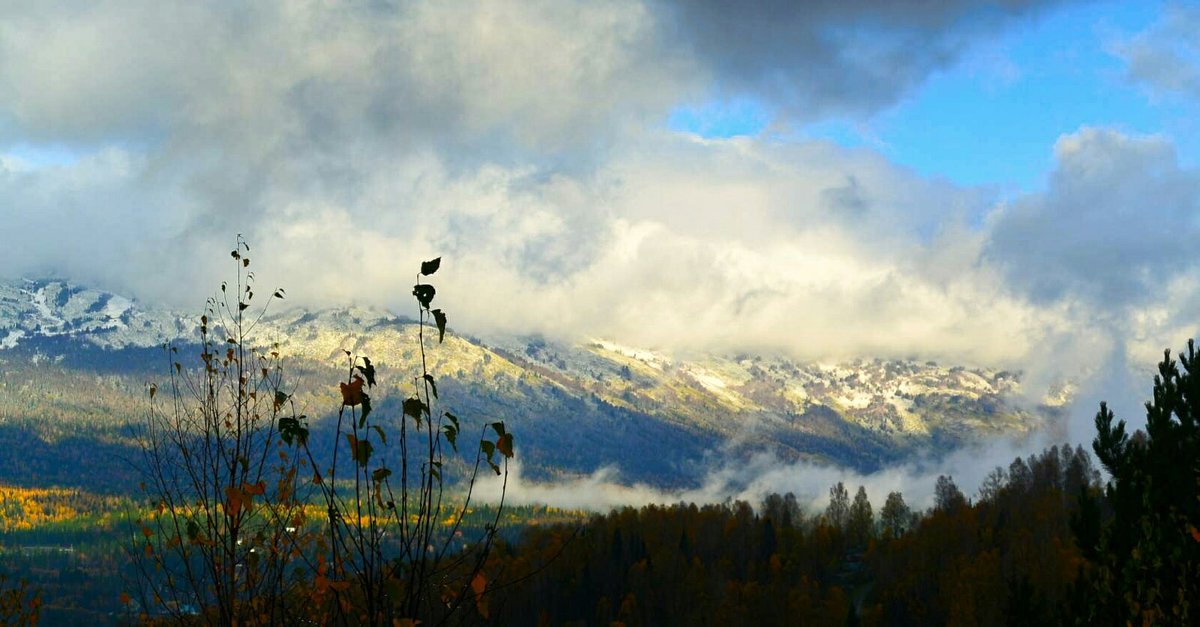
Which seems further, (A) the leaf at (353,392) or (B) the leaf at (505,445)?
(B) the leaf at (505,445)

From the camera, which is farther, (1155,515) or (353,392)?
(1155,515)

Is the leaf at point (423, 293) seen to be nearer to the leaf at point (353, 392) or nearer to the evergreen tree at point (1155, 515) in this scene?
the leaf at point (353, 392)

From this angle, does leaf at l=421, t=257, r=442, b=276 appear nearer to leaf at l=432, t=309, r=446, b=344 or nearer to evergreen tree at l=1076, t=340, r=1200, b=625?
leaf at l=432, t=309, r=446, b=344

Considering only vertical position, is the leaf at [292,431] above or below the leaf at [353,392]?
below

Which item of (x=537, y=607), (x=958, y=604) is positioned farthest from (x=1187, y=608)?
(x=537, y=607)

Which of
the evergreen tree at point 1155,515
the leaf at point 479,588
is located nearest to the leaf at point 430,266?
the leaf at point 479,588

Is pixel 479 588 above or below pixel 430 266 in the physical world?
below

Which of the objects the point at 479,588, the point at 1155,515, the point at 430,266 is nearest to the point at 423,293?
the point at 430,266

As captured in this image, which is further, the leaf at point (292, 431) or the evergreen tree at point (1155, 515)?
the evergreen tree at point (1155, 515)

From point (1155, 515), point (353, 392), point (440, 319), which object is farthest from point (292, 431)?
point (1155, 515)

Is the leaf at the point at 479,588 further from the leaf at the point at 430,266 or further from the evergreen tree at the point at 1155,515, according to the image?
the evergreen tree at the point at 1155,515

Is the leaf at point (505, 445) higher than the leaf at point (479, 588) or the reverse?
higher

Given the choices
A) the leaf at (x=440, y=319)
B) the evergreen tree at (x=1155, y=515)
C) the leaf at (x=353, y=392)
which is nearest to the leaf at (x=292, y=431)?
the leaf at (x=353, y=392)

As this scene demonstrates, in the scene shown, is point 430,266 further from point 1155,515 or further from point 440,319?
point 1155,515
